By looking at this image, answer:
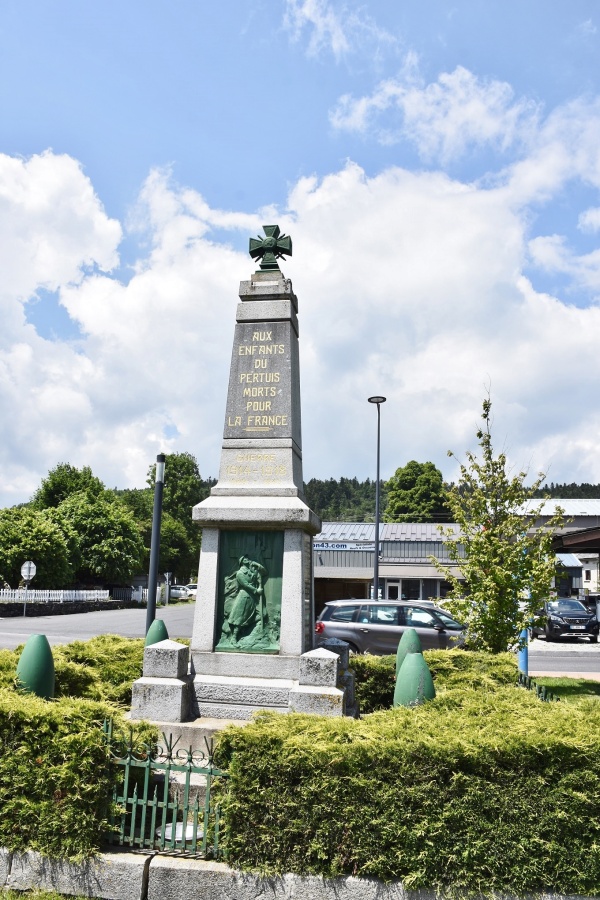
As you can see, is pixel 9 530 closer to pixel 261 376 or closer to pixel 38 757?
pixel 261 376

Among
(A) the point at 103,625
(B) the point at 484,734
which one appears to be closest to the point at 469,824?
(B) the point at 484,734

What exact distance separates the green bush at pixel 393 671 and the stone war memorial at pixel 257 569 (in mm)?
922

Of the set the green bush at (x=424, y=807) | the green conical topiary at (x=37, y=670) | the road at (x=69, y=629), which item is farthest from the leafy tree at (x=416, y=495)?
the green bush at (x=424, y=807)

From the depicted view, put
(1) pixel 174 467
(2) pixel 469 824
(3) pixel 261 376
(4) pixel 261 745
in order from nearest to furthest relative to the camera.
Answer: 1. (2) pixel 469 824
2. (4) pixel 261 745
3. (3) pixel 261 376
4. (1) pixel 174 467

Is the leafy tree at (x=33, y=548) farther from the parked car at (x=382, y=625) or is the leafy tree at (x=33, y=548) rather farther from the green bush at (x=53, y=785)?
the green bush at (x=53, y=785)

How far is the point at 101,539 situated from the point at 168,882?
43167 mm

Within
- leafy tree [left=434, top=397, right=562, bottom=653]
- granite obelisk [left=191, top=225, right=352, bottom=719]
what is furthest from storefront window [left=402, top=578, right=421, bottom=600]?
granite obelisk [left=191, top=225, right=352, bottom=719]

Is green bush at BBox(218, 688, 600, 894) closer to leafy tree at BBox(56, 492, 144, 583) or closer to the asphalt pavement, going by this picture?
the asphalt pavement

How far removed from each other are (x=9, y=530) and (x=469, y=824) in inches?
1400

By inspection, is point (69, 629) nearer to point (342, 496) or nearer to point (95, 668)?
point (95, 668)

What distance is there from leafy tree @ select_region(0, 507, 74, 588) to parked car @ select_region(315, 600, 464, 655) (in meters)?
26.1

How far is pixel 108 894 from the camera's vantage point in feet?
14.3

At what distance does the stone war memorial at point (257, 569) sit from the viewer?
6859mm

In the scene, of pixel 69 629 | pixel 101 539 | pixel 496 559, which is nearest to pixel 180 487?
pixel 101 539
